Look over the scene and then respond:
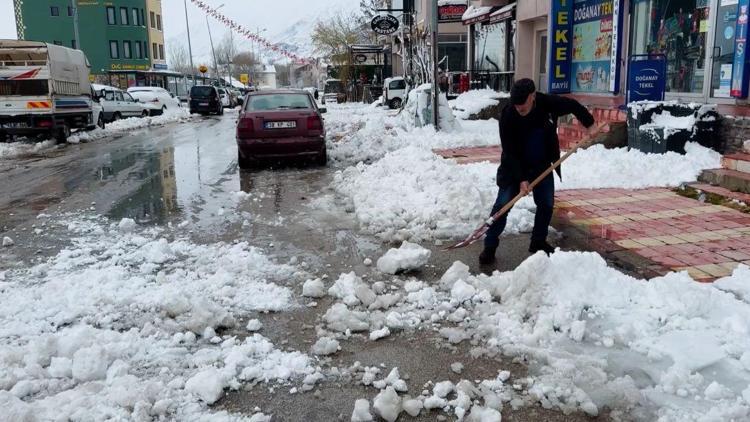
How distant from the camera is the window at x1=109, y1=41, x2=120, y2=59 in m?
57.6

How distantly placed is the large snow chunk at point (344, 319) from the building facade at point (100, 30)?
5687 cm

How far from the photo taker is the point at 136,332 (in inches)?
154

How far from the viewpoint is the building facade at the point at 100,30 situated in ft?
187

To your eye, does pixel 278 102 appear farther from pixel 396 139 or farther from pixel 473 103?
pixel 473 103

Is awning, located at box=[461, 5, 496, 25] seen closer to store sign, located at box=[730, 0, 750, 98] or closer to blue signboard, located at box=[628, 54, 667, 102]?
blue signboard, located at box=[628, 54, 667, 102]

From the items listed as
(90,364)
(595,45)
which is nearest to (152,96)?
(595,45)

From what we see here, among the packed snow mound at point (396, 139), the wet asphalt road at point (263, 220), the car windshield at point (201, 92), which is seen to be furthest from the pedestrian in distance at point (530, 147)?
the car windshield at point (201, 92)

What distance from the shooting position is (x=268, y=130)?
1117 cm

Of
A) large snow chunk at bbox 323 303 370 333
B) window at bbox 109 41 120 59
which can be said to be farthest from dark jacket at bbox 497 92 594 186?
window at bbox 109 41 120 59

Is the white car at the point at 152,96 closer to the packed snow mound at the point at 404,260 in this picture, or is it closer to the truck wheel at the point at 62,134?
the truck wheel at the point at 62,134

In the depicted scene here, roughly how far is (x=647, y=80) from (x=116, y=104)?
76.8 ft

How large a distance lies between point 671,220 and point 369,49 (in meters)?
42.0

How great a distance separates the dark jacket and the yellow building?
61405mm

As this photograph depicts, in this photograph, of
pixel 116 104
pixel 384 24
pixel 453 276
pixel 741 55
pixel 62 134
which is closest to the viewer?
pixel 453 276
